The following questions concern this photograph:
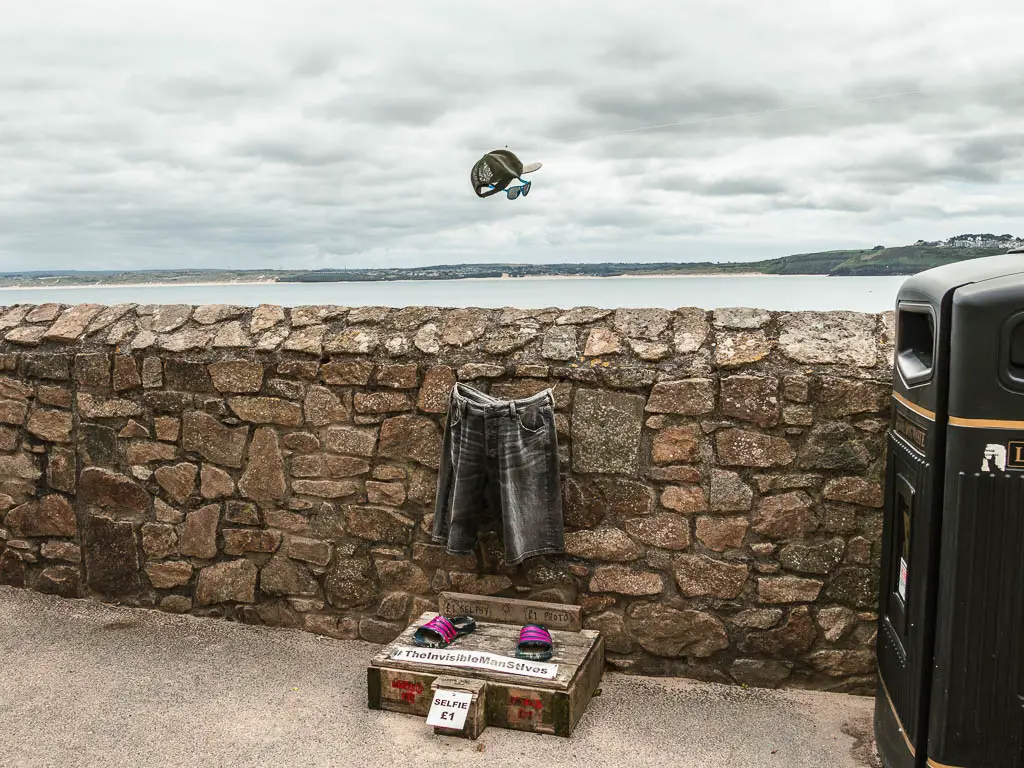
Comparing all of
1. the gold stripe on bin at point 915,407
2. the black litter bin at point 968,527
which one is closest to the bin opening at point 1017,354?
the black litter bin at point 968,527

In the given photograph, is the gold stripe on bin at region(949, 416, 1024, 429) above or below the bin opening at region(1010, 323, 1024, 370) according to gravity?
below

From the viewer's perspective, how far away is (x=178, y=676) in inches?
169

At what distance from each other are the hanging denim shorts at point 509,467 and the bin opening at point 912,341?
1.59 m

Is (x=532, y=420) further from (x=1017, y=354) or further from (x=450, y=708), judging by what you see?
(x=1017, y=354)

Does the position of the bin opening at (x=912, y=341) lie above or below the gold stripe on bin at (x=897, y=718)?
above

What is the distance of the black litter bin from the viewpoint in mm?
2396

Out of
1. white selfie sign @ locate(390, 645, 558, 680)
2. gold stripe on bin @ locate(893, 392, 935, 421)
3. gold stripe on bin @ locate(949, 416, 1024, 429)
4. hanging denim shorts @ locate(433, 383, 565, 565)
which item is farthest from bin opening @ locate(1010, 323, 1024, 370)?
white selfie sign @ locate(390, 645, 558, 680)

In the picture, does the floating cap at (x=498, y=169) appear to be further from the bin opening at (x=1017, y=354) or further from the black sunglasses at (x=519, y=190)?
the bin opening at (x=1017, y=354)

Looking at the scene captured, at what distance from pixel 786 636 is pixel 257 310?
3178mm

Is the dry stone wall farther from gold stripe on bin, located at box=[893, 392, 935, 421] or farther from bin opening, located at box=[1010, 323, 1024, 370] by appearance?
bin opening, located at box=[1010, 323, 1024, 370]

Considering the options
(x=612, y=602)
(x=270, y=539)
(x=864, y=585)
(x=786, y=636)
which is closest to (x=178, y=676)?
(x=270, y=539)

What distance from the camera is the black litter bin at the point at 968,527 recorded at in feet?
7.86

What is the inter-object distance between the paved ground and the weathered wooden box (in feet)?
0.22

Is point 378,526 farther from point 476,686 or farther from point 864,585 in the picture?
point 864,585
